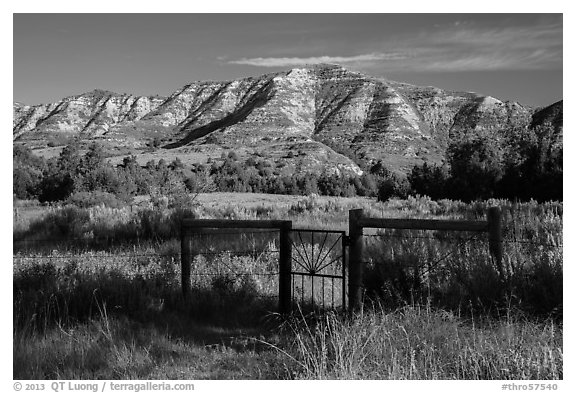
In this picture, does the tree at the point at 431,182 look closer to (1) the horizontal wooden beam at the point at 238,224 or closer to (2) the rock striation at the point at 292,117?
(1) the horizontal wooden beam at the point at 238,224

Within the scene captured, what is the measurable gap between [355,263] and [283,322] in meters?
1.09

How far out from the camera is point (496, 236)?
5848 mm

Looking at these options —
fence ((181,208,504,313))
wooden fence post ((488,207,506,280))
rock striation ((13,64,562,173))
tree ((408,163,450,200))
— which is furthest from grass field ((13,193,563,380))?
rock striation ((13,64,562,173))

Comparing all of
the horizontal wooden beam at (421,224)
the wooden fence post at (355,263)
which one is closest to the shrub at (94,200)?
the wooden fence post at (355,263)

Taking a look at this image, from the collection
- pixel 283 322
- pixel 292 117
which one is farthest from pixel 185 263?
pixel 292 117

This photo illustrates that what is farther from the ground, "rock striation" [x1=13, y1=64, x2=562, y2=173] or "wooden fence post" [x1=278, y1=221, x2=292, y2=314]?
"rock striation" [x1=13, y1=64, x2=562, y2=173]

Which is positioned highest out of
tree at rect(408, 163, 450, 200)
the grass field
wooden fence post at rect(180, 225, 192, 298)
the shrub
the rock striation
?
the rock striation

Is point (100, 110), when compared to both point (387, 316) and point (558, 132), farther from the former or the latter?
point (387, 316)

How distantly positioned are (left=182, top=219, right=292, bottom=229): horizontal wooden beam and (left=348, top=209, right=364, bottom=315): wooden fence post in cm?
79

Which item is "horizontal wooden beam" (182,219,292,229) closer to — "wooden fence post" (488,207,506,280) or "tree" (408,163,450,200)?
"wooden fence post" (488,207,506,280)

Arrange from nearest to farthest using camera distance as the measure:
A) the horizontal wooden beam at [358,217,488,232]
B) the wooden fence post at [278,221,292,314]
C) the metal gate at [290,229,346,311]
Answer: the horizontal wooden beam at [358,217,488,232] < the metal gate at [290,229,346,311] < the wooden fence post at [278,221,292,314]

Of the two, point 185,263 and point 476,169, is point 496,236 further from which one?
point 476,169

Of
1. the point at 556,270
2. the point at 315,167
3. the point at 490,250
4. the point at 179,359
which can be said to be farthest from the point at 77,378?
the point at 315,167

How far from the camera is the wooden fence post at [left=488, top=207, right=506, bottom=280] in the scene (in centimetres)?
577
